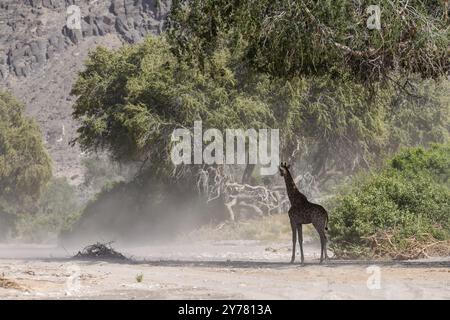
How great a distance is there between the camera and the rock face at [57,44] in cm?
9025

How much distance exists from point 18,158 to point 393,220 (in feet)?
153

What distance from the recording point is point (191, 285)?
1331cm

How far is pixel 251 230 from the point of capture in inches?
1730

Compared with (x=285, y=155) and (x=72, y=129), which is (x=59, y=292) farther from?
(x=72, y=129)

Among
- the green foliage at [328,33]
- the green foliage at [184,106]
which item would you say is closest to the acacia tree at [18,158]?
the green foliage at [184,106]

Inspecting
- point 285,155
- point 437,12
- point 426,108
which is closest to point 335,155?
point 285,155

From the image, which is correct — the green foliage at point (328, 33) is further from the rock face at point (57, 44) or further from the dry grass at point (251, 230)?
the rock face at point (57, 44)

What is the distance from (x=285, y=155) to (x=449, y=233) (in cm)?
2529

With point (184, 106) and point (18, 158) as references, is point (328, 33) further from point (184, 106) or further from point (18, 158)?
point (18, 158)

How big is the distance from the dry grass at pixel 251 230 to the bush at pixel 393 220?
17356 mm

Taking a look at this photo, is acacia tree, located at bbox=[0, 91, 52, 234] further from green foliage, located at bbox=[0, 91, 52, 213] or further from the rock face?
the rock face

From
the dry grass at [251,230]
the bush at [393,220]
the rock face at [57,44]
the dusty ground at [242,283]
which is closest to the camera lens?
the dusty ground at [242,283]

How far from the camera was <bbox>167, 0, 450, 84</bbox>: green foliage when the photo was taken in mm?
16016

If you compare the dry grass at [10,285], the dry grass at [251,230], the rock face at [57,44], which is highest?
the rock face at [57,44]
